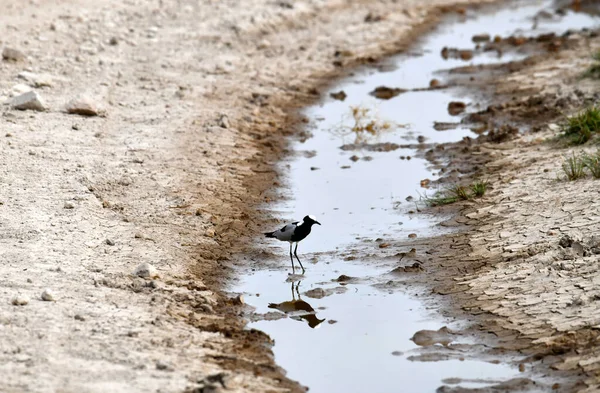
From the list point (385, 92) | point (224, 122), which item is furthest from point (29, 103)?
point (385, 92)

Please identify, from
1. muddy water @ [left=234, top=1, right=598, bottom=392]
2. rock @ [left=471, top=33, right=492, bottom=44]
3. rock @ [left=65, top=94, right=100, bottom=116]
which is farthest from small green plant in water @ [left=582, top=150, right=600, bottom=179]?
rock @ [left=471, top=33, right=492, bottom=44]

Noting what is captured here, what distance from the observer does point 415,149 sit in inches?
473

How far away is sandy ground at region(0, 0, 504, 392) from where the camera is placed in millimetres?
6469

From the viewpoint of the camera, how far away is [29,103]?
11188 millimetres

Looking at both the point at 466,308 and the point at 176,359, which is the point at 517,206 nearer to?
the point at 466,308

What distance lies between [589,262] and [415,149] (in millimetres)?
4563

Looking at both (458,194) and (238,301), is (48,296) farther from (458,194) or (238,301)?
(458,194)

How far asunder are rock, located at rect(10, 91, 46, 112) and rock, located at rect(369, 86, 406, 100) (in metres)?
5.32

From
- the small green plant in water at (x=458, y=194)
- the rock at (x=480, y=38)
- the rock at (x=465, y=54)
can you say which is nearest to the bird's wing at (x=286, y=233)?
the small green plant in water at (x=458, y=194)

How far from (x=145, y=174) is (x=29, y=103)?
6.67ft

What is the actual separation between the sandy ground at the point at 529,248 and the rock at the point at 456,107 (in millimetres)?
474

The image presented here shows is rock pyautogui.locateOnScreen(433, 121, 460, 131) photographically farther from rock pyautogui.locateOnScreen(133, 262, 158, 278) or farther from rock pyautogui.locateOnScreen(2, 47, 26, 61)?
rock pyautogui.locateOnScreen(133, 262, 158, 278)

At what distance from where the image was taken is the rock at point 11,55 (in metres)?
12.8

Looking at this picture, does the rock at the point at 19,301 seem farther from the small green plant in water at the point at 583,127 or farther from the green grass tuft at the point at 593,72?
the green grass tuft at the point at 593,72
